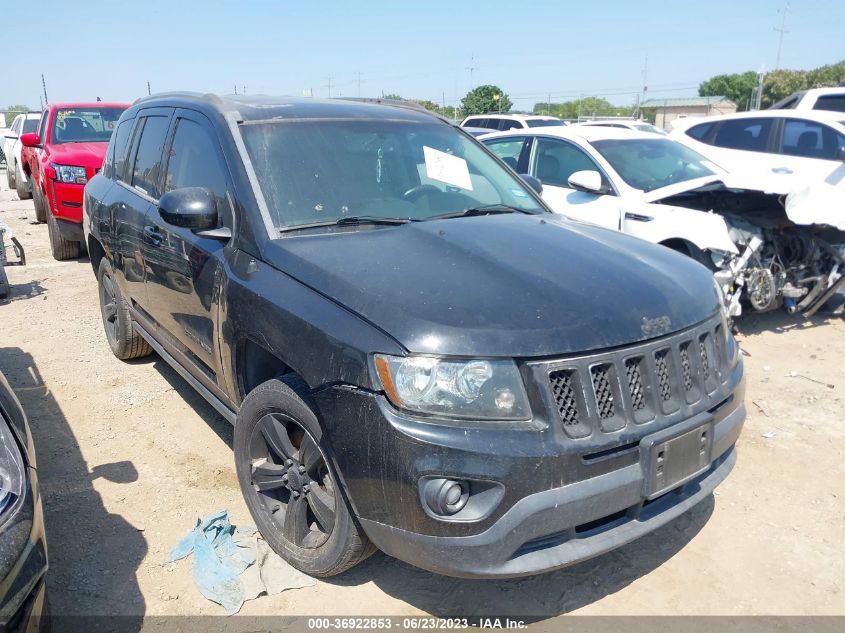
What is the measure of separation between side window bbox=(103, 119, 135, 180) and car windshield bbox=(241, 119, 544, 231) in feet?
6.05

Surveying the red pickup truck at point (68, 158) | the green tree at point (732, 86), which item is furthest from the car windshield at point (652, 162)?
the green tree at point (732, 86)

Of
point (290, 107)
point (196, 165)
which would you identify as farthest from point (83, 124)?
point (290, 107)

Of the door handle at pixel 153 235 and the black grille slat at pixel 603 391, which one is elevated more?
the door handle at pixel 153 235

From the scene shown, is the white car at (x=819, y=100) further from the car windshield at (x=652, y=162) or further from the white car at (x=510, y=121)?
the white car at (x=510, y=121)

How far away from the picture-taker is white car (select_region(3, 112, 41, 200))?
46.6ft

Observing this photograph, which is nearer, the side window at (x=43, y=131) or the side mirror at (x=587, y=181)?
the side mirror at (x=587, y=181)

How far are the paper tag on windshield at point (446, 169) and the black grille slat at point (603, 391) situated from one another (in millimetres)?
1615

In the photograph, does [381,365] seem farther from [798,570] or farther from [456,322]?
[798,570]

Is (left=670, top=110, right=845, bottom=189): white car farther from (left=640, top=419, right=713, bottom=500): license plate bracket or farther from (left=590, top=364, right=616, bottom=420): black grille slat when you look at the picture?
(left=590, top=364, right=616, bottom=420): black grille slat

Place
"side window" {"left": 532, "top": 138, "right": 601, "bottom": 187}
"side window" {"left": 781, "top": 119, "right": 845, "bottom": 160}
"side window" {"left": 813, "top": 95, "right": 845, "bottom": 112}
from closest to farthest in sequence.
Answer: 1. "side window" {"left": 532, "top": 138, "right": 601, "bottom": 187}
2. "side window" {"left": 781, "top": 119, "right": 845, "bottom": 160}
3. "side window" {"left": 813, "top": 95, "right": 845, "bottom": 112}

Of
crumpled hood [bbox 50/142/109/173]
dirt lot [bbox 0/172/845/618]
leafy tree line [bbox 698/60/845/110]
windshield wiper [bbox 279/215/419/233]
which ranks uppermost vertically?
leafy tree line [bbox 698/60/845/110]

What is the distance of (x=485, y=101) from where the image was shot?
136 feet

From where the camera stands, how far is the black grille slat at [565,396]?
219cm

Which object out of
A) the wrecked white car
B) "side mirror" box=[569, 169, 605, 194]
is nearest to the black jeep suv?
"side mirror" box=[569, 169, 605, 194]
